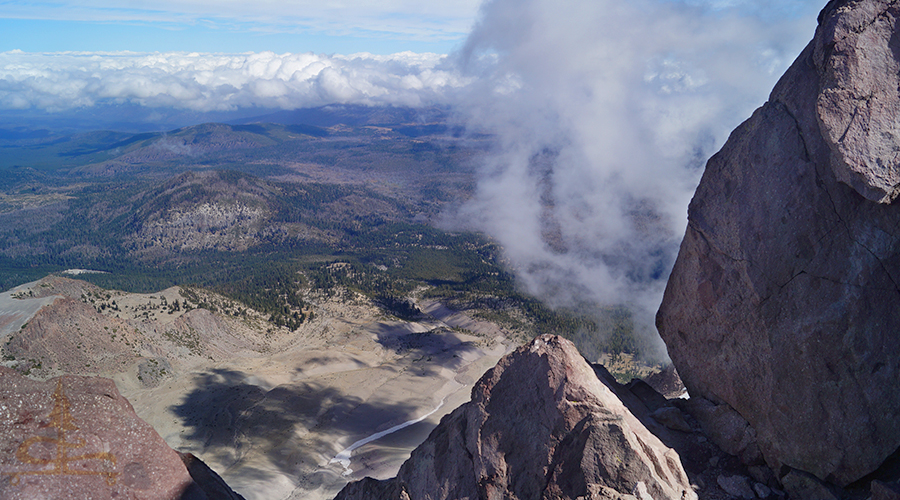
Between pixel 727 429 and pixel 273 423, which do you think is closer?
pixel 727 429

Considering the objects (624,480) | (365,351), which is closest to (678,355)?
(624,480)

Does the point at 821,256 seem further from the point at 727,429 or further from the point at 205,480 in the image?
the point at 205,480

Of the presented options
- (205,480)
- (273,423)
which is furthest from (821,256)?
(273,423)

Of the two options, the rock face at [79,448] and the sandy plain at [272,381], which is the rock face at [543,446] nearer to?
the rock face at [79,448]

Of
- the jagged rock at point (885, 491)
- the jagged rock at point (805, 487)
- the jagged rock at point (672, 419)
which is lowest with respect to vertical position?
the jagged rock at point (672, 419)

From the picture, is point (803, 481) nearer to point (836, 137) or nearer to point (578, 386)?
point (578, 386)

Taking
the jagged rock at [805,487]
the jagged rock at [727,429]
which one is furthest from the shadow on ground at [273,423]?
the jagged rock at [805,487]
